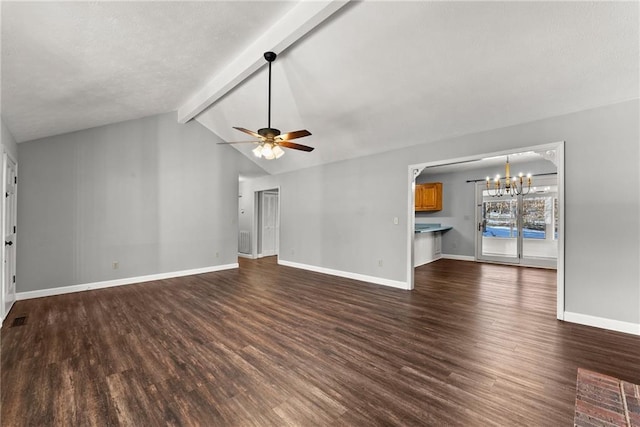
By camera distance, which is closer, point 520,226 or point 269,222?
point 520,226

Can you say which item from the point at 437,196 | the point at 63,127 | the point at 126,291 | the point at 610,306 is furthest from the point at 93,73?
the point at 437,196

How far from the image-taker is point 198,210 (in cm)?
613

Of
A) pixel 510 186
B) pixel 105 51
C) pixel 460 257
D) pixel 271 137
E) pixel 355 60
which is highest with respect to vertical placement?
pixel 355 60

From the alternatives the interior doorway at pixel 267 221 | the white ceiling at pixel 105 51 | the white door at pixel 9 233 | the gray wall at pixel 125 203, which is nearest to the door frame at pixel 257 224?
the interior doorway at pixel 267 221

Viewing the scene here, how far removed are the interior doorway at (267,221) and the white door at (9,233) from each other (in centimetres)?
494

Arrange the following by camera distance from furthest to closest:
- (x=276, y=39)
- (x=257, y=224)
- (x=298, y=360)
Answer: (x=257, y=224) → (x=276, y=39) → (x=298, y=360)

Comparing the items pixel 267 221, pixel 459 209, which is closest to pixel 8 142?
pixel 267 221

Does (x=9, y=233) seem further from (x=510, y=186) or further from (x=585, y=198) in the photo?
(x=510, y=186)

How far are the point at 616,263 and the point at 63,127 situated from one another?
25.2 feet

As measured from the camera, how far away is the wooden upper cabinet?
337 inches

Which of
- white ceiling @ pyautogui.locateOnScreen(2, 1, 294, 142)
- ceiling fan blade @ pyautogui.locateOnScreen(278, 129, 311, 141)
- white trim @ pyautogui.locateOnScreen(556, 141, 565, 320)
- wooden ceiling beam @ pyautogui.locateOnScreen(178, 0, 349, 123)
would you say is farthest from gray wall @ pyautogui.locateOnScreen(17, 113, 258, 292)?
white trim @ pyautogui.locateOnScreen(556, 141, 565, 320)

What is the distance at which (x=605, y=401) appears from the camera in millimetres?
1879

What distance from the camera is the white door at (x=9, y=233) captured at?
352 cm

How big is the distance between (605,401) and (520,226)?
641 centimetres
